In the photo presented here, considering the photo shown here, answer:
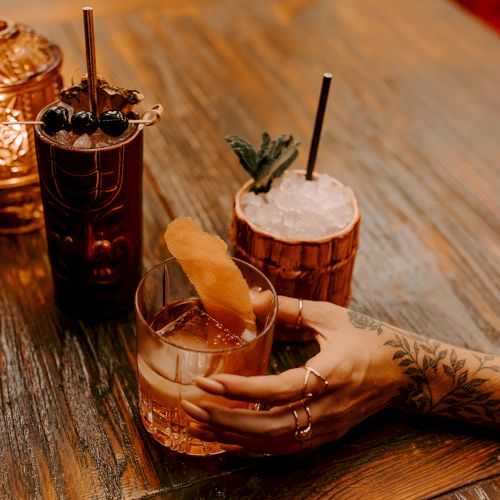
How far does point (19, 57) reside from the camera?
3.75 feet

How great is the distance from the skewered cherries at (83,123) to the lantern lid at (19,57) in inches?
9.6

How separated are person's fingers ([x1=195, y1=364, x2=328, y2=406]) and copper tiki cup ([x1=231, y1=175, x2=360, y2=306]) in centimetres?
21

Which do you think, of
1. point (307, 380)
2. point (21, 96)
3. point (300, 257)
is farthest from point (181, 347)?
point (21, 96)

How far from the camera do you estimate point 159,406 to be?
0.88m

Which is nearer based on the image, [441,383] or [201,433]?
[201,433]

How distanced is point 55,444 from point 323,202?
53cm

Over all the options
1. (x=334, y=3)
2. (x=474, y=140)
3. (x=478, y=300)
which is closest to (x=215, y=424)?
(x=478, y=300)

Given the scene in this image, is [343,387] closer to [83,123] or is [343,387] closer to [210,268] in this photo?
[210,268]

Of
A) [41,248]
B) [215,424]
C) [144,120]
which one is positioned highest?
[144,120]

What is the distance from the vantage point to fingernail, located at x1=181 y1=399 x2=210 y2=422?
0.80 m

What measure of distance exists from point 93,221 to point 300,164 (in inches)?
24.1

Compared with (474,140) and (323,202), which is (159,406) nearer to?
(323,202)

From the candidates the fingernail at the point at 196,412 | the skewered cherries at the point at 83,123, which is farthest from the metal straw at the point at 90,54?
the fingernail at the point at 196,412

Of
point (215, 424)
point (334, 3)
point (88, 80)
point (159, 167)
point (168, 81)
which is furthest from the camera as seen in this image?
point (334, 3)
